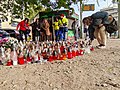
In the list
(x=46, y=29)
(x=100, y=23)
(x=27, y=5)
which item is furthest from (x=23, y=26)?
(x=100, y=23)

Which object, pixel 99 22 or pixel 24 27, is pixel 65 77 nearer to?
pixel 99 22

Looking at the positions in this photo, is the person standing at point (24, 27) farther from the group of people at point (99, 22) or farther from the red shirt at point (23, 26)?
the group of people at point (99, 22)

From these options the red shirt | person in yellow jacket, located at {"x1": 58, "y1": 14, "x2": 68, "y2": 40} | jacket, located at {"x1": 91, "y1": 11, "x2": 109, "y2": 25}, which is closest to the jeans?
jacket, located at {"x1": 91, "y1": 11, "x2": 109, "y2": 25}

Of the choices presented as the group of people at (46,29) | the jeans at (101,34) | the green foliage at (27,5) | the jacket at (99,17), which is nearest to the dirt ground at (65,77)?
the green foliage at (27,5)

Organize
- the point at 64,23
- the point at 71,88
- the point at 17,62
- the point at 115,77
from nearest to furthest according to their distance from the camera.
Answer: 1. the point at 71,88
2. the point at 115,77
3. the point at 17,62
4. the point at 64,23

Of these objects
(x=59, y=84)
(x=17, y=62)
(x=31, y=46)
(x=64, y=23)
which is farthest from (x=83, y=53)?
(x=64, y=23)

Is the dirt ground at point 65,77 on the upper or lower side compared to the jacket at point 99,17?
lower

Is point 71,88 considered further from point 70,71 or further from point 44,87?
point 70,71

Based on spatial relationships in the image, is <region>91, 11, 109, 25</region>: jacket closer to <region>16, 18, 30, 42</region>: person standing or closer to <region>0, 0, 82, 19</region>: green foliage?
<region>0, 0, 82, 19</region>: green foliage

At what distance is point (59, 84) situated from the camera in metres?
4.59

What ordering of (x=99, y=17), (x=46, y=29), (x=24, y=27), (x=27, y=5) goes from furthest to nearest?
(x=24, y=27)
(x=46, y=29)
(x=27, y=5)
(x=99, y=17)

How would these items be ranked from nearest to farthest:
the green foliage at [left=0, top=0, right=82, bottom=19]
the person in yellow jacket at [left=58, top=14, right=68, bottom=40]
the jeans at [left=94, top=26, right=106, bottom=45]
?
the green foliage at [left=0, top=0, right=82, bottom=19] < the jeans at [left=94, top=26, right=106, bottom=45] < the person in yellow jacket at [left=58, top=14, right=68, bottom=40]

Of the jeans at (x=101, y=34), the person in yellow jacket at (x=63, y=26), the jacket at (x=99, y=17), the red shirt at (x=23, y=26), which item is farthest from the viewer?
the red shirt at (x=23, y=26)

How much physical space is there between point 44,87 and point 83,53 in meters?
3.96
